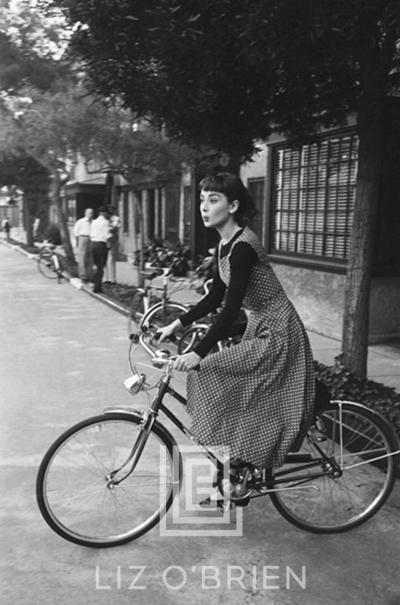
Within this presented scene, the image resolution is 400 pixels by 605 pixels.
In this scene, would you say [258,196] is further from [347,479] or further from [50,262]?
[347,479]

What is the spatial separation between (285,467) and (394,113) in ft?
19.1

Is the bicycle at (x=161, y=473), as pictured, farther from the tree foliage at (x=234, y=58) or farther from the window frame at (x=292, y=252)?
the window frame at (x=292, y=252)

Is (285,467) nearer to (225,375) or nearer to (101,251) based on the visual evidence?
(225,375)

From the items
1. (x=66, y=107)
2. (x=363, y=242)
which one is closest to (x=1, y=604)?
(x=363, y=242)

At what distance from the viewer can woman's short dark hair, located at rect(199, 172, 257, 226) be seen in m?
3.11

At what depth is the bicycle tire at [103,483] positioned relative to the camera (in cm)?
311

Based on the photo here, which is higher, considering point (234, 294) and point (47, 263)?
point (234, 294)

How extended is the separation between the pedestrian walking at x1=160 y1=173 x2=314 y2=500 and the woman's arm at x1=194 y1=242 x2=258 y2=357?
18 mm

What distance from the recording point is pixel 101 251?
1362 centimetres

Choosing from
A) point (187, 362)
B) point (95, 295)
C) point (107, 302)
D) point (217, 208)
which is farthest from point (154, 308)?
point (95, 295)

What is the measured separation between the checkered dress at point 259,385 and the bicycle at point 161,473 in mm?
159

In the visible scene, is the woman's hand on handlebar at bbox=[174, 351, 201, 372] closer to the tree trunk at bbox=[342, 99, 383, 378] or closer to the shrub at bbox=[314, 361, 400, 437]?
the shrub at bbox=[314, 361, 400, 437]

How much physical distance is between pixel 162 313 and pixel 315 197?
3.15m

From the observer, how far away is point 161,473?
11.1 feet
